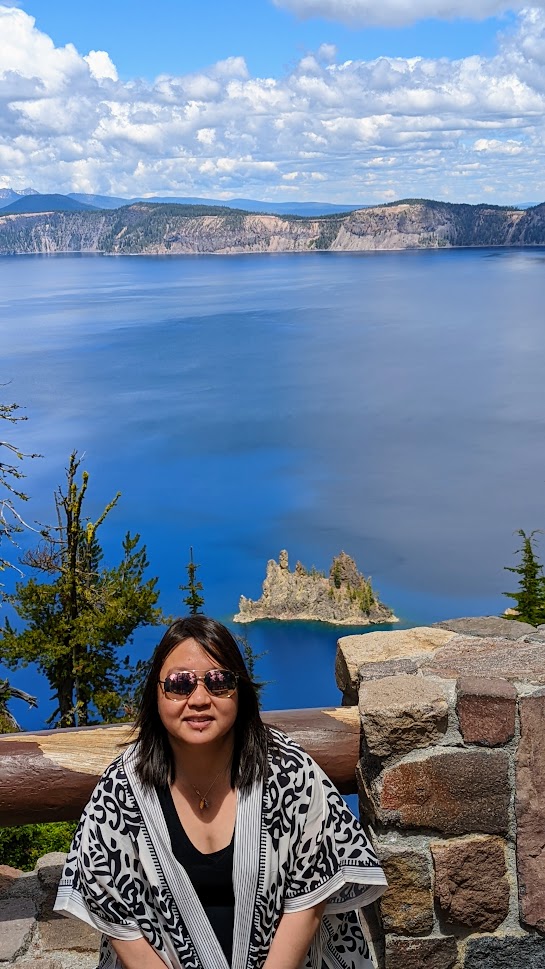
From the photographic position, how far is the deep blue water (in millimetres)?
40500

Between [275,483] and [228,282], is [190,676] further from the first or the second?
[228,282]

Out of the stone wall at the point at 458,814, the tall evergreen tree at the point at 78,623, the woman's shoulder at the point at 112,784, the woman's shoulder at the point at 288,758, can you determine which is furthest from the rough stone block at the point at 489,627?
the tall evergreen tree at the point at 78,623

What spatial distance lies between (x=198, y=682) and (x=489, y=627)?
1220 millimetres

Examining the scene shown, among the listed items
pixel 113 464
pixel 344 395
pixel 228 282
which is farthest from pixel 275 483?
pixel 228 282

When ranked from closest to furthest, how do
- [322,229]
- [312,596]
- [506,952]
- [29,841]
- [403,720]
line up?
[403,720] → [506,952] → [29,841] → [312,596] → [322,229]

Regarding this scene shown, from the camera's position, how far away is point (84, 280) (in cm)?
13588

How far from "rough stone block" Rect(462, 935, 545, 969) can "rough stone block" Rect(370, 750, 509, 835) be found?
29 cm

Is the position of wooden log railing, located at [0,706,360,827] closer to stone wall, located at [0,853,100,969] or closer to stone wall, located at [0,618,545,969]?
stone wall, located at [0,618,545,969]

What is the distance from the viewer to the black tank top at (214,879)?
1809 mm

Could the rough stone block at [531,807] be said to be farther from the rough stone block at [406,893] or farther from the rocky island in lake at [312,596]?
the rocky island in lake at [312,596]

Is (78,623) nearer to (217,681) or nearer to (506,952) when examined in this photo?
(506,952)

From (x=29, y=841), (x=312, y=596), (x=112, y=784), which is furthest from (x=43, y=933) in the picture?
(x=312, y=596)

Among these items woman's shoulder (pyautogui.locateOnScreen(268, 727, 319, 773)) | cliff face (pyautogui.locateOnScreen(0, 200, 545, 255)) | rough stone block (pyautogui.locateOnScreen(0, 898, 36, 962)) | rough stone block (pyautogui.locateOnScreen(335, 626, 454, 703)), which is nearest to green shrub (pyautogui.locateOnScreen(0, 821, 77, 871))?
rough stone block (pyautogui.locateOnScreen(0, 898, 36, 962))

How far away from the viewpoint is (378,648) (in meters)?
2.61
